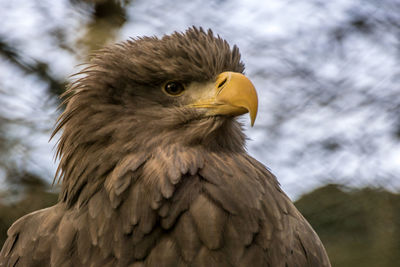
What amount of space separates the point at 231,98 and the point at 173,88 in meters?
0.36

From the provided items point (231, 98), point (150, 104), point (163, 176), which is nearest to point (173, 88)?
point (150, 104)

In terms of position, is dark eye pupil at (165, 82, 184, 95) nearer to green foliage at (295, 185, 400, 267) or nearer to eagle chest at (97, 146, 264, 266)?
eagle chest at (97, 146, 264, 266)

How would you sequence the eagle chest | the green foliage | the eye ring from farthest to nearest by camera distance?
1. the green foliage
2. the eye ring
3. the eagle chest

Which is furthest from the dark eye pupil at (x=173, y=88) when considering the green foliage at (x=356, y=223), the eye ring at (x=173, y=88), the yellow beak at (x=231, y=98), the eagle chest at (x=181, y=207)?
the green foliage at (x=356, y=223)

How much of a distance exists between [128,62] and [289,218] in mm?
1079

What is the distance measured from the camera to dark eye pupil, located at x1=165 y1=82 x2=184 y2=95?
267 centimetres

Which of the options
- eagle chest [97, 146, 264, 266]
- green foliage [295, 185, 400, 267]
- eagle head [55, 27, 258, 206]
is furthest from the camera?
green foliage [295, 185, 400, 267]

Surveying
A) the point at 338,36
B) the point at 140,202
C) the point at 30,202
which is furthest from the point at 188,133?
the point at 338,36

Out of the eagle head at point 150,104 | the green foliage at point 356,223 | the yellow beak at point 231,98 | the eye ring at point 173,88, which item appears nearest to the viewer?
the yellow beak at point 231,98

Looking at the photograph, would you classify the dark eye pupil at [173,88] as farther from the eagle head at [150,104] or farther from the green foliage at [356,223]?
the green foliage at [356,223]

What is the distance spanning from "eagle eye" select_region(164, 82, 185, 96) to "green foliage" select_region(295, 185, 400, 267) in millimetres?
2153

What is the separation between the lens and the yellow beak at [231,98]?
2398mm

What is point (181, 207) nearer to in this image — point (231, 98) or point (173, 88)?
point (231, 98)

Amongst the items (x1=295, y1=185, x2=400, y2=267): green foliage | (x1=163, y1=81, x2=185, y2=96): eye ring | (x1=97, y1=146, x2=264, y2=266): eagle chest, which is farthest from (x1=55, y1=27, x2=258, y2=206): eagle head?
(x1=295, y1=185, x2=400, y2=267): green foliage
